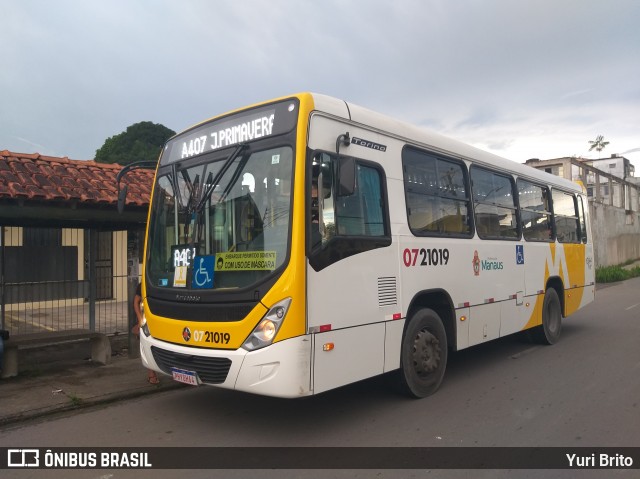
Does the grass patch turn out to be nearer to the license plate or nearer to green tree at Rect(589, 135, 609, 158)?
the license plate

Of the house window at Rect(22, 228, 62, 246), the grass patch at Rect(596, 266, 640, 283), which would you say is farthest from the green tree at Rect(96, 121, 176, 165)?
the house window at Rect(22, 228, 62, 246)

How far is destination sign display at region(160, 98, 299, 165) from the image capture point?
14.8 feet

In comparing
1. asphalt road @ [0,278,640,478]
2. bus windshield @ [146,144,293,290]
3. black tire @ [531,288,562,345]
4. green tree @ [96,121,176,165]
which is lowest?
asphalt road @ [0,278,640,478]

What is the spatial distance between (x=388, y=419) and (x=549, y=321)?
508 centimetres

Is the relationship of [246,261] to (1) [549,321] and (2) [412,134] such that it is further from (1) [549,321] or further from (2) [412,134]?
(1) [549,321]

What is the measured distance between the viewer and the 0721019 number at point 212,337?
430cm

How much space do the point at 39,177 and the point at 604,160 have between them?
187 ft

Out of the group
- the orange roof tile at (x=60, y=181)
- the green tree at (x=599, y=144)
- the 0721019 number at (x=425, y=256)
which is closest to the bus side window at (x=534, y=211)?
the 0721019 number at (x=425, y=256)

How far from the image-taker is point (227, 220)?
4609 mm

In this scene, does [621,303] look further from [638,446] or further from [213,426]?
[213,426]

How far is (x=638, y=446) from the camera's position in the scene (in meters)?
4.20

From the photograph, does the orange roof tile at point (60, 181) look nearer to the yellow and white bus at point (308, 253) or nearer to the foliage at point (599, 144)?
the yellow and white bus at point (308, 253)

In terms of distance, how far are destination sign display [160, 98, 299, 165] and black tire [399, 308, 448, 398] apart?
2514 mm

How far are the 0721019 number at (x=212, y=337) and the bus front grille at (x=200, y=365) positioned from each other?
0.15 m
